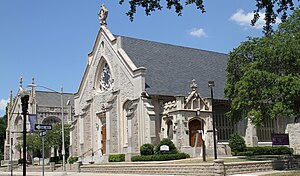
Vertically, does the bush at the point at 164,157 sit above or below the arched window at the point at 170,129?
below

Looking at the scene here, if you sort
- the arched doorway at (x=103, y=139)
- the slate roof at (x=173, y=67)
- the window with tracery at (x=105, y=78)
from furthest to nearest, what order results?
the window with tracery at (x=105, y=78) < the arched doorway at (x=103, y=139) < the slate roof at (x=173, y=67)

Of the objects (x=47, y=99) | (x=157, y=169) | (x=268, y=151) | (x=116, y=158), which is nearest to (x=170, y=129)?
(x=116, y=158)

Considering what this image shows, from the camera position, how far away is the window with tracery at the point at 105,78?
4430cm

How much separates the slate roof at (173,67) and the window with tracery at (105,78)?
12.2 feet

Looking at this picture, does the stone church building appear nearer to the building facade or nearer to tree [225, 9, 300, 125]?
the building facade

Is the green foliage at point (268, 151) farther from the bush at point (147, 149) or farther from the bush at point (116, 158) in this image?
the bush at point (116, 158)

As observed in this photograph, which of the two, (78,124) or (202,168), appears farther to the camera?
(78,124)

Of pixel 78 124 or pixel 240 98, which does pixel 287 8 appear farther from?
pixel 78 124

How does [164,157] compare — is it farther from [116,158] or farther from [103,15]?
[103,15]

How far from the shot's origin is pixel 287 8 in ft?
33.8

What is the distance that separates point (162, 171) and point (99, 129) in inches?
787

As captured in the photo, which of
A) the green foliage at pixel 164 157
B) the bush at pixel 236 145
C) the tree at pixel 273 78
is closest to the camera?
the tree at pixel 273 78

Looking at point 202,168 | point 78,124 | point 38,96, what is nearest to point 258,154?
point 202,168

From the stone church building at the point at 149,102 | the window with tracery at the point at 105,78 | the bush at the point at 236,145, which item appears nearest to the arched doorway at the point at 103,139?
the stone church building at the point at 149,102
